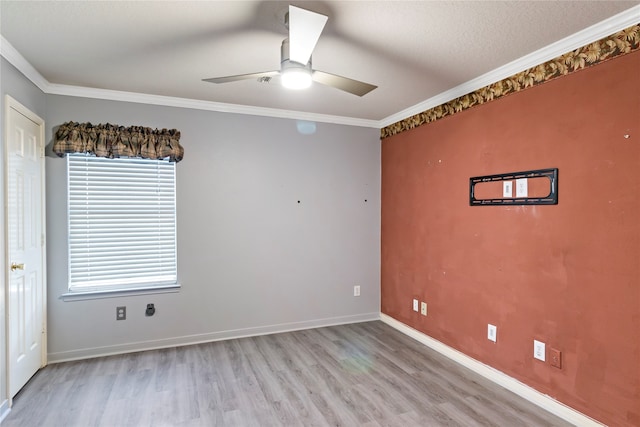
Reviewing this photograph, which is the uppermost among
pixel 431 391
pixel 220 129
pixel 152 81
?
pixel 152 81

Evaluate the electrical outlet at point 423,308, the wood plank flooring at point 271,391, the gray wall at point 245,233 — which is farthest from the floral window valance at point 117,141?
the electrical outlet at point 423,308

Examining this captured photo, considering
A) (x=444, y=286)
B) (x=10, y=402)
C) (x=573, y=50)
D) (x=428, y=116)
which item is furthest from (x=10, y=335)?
(x=573, y=50)

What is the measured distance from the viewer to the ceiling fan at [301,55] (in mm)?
1590

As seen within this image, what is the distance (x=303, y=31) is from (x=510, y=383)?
111 inches

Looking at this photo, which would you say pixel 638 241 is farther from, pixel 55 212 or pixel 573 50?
pixel 55 212

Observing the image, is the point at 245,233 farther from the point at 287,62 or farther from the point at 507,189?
the point at 507,189

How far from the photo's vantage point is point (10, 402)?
2.27m

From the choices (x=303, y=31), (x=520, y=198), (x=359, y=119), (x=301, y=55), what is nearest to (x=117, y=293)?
(x=301, y=55)

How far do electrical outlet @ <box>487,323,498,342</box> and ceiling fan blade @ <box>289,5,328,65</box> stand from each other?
96.2 inches

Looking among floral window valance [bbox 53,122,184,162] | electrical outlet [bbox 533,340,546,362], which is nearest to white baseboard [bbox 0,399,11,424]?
floral window valance [bbox 53,122,184,162]

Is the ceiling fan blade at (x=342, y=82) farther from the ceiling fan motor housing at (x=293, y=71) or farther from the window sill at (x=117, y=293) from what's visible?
the window sill at (x=117, y=293)

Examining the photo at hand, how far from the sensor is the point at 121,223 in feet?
10.5

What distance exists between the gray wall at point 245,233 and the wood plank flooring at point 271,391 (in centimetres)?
34

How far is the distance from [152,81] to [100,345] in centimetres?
243
